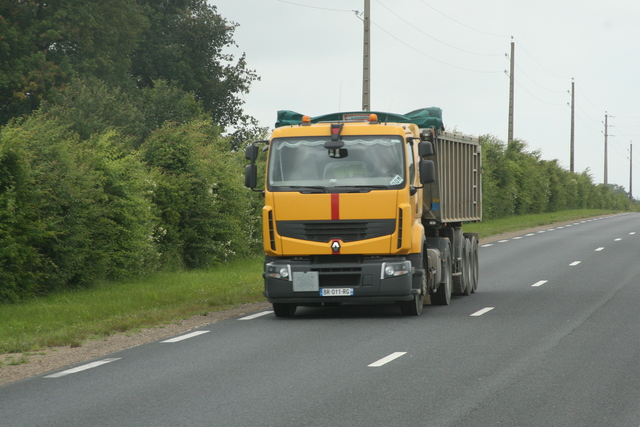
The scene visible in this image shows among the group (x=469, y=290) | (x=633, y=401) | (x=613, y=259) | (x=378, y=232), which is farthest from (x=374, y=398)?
(x=613, y=259)

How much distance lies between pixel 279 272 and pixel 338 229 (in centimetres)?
104

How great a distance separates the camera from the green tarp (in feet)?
50.3

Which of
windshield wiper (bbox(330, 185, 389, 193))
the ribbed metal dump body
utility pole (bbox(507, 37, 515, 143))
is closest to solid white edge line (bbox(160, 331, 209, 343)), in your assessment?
windshield wiper (bbox(330, 185, 389, 193))

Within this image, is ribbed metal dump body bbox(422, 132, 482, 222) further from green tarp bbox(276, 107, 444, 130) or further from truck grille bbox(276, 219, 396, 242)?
truck grille bbox(276, 219, 396, 242)

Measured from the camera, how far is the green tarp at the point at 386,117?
15.3 m

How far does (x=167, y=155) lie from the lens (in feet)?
75.2

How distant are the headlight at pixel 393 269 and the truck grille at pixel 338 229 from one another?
44 centimetres

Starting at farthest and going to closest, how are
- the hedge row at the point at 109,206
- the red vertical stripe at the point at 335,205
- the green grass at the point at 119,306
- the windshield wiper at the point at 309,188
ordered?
1. the hedge row at the point at 109,206
2. the windshield wiper at the point at 309,188
3. the red vertical stripe at the point at 335,205
4. the green grass at the point at 119,306

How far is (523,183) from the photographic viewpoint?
60656 millimetres

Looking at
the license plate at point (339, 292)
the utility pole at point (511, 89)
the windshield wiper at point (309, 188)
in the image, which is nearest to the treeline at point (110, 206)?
the windshield wiper at point (309, 188)

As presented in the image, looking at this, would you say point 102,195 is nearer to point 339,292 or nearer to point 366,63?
point 339,292

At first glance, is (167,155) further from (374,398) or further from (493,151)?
(493,151)

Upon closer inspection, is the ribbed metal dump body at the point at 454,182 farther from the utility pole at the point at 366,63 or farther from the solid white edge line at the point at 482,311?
the utility pole at the point at 366,63

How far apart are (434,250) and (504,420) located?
8298 millimetres
